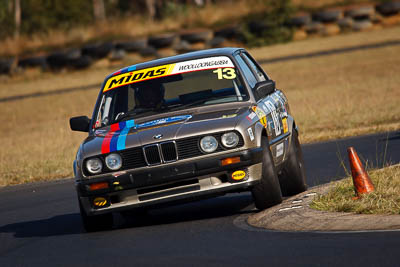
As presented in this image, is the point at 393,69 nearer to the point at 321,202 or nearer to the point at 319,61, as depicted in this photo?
the point at 319,61

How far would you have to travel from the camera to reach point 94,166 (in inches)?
344

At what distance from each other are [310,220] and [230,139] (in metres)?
1.05

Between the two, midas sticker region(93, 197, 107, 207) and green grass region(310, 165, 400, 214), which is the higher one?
midas sticker region(93, 197, 107, 207)

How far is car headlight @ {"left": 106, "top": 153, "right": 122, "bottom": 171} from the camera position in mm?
8641

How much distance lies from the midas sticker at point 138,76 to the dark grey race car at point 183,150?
0.41 feet

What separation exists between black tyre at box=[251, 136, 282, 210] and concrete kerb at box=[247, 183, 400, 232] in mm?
76

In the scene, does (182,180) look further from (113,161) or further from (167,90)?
(167,90)

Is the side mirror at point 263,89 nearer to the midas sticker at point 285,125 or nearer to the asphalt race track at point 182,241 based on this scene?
the midas sticker at point 285,125

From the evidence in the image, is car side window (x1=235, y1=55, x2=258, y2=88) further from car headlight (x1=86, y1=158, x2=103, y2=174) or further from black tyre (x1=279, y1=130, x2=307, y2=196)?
car headlight (x1=86, y1=158, x2=103, y2=174)

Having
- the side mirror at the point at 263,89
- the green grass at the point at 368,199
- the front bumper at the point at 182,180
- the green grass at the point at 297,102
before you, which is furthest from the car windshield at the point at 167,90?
the green grass at the point at 297,102

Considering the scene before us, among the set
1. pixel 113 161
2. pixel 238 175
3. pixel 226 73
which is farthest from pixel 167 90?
pixel 238 175

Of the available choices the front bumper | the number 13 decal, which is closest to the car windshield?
the number 13 decal

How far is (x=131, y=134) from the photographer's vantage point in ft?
29.0

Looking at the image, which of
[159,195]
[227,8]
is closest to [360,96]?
[159,195]
